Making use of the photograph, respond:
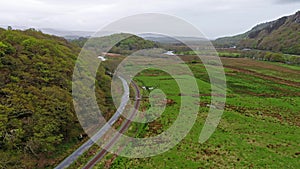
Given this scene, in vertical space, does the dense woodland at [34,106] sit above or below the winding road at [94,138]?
above

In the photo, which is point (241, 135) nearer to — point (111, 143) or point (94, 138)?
point (111, 143)

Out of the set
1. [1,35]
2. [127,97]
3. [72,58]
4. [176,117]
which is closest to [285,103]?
[176,117]

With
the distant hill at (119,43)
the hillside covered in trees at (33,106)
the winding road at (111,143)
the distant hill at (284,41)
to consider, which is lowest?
the winding road at (111,143)

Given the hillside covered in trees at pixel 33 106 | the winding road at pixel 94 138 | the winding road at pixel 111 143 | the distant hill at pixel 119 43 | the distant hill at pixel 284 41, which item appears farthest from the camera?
the distant hill at pixel 119 43

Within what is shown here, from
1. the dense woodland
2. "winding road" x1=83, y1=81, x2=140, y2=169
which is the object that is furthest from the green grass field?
the dense woodland

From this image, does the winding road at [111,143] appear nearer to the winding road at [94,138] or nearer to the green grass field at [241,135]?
the winding road at [94,138]

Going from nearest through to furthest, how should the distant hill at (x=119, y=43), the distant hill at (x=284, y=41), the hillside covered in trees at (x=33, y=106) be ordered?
the hillside covered in trees at (x=33, y=106), the distant hill at (x=284, y=41), the distant hill at (x=119, y=43)

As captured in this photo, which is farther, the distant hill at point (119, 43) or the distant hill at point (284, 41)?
the distant hill at point (119, 43)

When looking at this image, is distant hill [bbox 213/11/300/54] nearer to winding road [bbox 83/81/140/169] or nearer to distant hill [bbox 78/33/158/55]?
distant hill [bbox 78/33/158/55]

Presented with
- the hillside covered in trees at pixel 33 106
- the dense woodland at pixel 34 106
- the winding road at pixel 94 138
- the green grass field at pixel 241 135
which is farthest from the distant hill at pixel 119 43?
the hillside covered in trees at pixel 33 106

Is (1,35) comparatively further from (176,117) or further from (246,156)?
(246,156)
